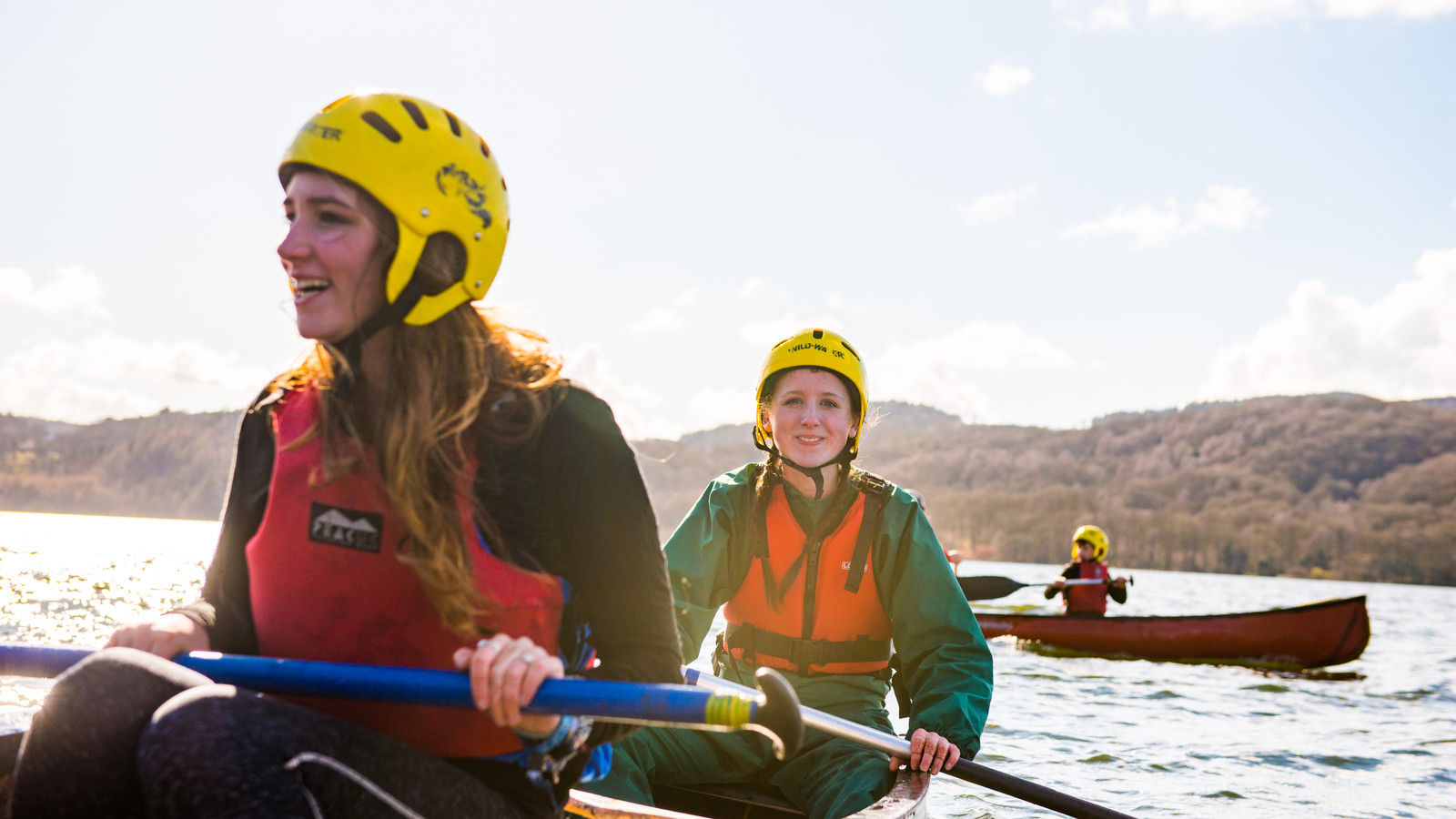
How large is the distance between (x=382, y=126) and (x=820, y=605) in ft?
10.7

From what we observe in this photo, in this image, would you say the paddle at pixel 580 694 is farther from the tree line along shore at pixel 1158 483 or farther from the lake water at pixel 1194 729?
the tree line along shore at pixel 1158 483

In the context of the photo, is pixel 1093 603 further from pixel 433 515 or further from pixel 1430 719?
pixel 433 515

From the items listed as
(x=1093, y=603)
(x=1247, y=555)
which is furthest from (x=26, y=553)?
(x=1247, y=555)

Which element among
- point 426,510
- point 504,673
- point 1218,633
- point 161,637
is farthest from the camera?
point 1218,633

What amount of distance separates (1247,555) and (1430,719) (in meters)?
112

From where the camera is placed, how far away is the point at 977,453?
Result: 582ft

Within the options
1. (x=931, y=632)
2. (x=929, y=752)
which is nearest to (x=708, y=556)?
(x=931, y=632)

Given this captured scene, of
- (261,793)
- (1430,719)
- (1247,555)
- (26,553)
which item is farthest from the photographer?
(1247,555)

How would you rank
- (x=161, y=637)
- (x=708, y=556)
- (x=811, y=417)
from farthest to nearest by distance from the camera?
(x=811, y=417) → (x=708, y=556) → (x=161, y=637)

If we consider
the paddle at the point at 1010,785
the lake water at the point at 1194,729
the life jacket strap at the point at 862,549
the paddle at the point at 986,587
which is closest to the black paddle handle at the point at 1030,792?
the paddle at the point at 1010,785

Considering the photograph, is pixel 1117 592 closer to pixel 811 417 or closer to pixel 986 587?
pixel 986 587

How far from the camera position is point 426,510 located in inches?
69.5

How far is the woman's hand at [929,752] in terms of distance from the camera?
150 inches

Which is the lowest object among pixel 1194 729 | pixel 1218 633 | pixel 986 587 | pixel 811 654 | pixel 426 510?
pixel 1194 729
